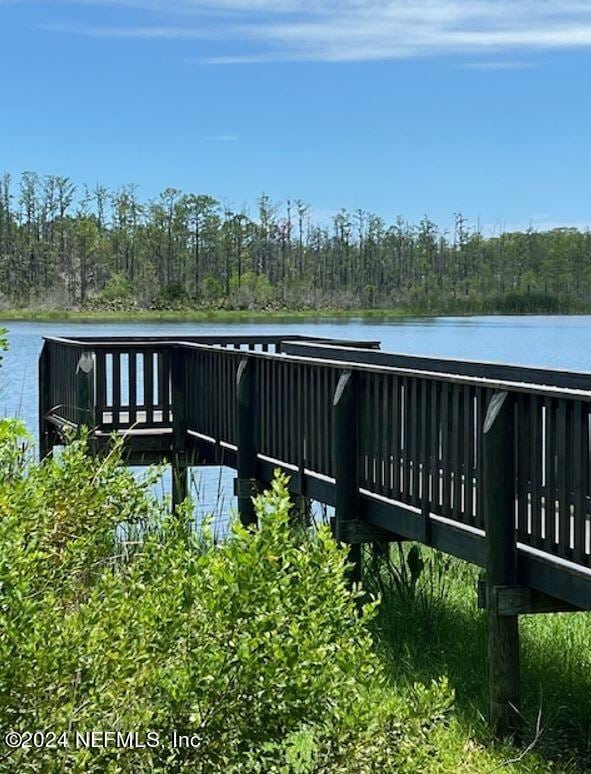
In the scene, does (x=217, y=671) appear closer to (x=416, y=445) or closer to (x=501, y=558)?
(x=501, y=558)

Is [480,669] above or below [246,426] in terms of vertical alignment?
below

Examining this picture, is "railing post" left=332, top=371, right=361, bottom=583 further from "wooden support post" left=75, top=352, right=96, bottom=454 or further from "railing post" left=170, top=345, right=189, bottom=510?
"wooden support post" left=75, top=352, right=96, bottom=454

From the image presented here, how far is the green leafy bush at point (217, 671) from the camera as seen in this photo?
329cm

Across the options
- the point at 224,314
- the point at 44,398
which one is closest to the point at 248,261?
the point at 224,314

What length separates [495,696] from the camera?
219 inches

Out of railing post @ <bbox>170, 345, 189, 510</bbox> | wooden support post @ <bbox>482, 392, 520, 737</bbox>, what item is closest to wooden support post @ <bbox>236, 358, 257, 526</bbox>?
railing post @ <bbox>170, 345, 189, 510</bbox>

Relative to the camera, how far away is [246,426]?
902 centimetres

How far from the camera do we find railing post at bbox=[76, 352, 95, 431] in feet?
35.8

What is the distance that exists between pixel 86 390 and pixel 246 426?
244 cm

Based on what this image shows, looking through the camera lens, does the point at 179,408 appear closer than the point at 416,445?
No

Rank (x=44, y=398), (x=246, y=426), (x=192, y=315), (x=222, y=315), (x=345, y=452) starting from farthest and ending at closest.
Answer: (x=222, y=315), (x=192, y=315), (x=44, y=398), (x=246, y=426), (x=345, y=452)

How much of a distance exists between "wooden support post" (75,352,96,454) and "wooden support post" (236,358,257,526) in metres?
2.23

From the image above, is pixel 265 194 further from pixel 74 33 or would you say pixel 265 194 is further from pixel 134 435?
pixel 134 435

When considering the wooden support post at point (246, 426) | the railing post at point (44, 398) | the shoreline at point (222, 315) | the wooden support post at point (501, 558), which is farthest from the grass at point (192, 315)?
the wooden support post at point (501, 558)
